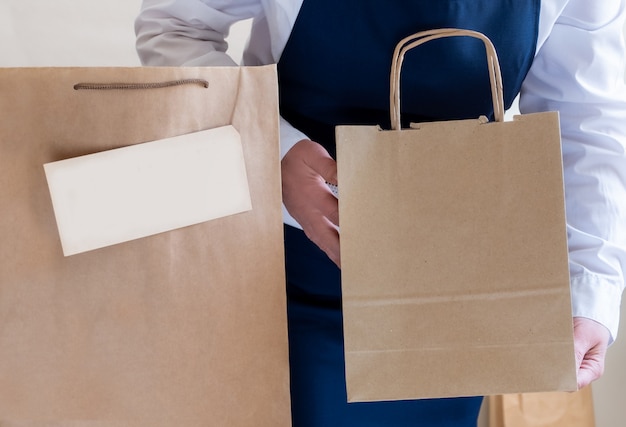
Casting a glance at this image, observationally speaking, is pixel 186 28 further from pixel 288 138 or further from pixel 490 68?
pixel 490 68

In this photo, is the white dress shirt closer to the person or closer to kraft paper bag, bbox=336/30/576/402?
the person

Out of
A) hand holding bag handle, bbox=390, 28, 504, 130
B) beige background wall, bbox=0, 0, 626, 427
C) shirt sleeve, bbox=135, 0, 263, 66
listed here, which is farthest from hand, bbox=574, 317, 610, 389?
beige background wall, bbox=0, 0, 626, 427

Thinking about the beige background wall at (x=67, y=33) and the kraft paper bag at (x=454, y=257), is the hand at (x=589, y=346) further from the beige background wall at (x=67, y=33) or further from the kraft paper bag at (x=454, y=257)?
the beige background wall at (x=67, y=33)

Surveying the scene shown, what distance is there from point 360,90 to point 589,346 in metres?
0.32

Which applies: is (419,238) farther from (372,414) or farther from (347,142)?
(372,414)

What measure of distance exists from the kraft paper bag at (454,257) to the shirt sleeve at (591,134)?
17 centimetres

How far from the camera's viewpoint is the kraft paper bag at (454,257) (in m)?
0.49

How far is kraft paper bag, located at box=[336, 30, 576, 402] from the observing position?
0.49m

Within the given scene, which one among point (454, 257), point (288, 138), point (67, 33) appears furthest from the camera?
point (67, 33)

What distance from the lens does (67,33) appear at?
41.3 inches

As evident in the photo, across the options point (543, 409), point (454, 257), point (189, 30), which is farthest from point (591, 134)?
point (543, 409)

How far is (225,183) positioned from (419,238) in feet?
0.50

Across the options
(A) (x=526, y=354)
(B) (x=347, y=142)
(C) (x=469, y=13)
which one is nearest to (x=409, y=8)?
(C) (x=469, y=13)

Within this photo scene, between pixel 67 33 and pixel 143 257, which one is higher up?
pixel 67 33
